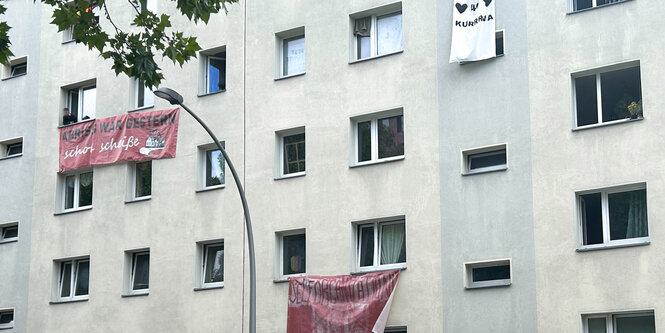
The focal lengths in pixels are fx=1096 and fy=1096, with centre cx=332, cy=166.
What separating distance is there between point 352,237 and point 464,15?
232 inches

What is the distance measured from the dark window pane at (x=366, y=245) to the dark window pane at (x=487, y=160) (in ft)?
10.2

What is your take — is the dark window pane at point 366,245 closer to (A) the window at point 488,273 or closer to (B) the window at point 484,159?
(A) the window at point 488,273

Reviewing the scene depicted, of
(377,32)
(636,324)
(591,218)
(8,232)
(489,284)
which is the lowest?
(636,324)

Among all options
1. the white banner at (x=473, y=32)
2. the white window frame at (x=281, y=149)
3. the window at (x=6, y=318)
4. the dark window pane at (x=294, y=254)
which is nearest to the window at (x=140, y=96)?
the white window frame at (x=281, y=149)

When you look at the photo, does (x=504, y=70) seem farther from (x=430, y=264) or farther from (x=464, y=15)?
(x=430, y=264)

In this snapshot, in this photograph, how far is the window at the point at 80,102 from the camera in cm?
3328

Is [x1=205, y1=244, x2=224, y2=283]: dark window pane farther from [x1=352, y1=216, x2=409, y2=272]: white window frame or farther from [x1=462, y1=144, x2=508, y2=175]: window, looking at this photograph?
[x1=462, y1=144, x2=508, y2=175]: window

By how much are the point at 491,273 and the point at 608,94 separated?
15.2ft

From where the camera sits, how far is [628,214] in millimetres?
22703

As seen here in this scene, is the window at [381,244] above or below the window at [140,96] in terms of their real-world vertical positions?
below

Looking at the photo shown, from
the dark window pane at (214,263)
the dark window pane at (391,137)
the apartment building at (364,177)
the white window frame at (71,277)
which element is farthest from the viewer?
the white window frame at (71,277)

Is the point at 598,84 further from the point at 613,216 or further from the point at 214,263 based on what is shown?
the point at 214,263

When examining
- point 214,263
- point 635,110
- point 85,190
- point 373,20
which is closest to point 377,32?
point 373,20

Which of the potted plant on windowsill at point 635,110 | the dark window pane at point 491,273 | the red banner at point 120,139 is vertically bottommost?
the dark window pane at point 491,273
